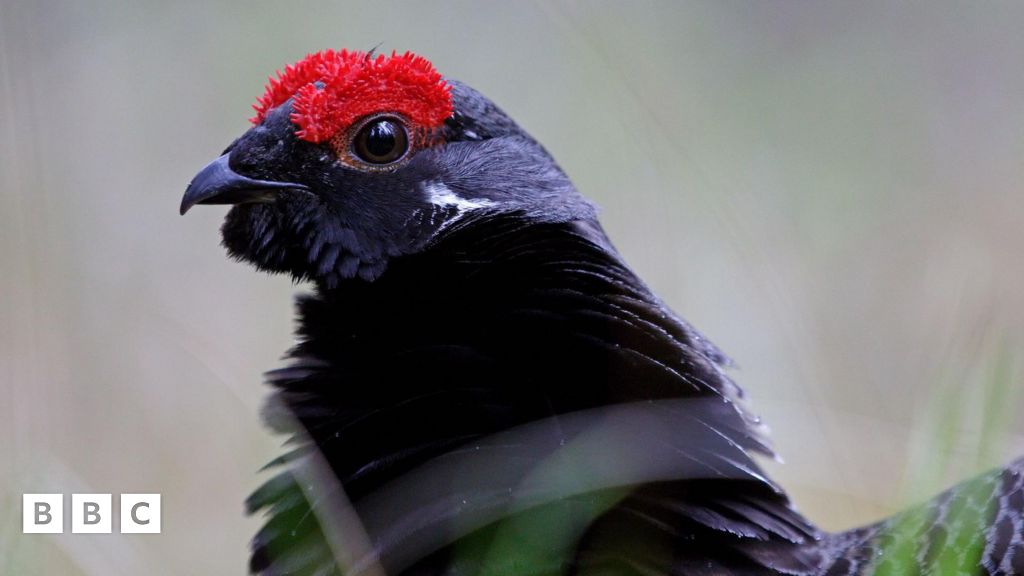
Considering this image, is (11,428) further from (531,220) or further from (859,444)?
(859,444)

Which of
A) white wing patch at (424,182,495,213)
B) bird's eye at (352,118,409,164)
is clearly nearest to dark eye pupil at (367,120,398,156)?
bird's eye at (352,118,409,164)

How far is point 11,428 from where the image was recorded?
176 inches

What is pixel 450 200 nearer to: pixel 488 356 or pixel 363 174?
pixel 363 174

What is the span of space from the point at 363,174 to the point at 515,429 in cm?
106

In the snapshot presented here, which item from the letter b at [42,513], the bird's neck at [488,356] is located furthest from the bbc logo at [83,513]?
the bird's neck at [488,356]

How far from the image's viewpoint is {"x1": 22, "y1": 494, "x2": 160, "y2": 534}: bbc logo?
3.11 metres

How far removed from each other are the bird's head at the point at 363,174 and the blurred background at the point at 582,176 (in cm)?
244

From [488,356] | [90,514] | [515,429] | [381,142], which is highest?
[381,142]

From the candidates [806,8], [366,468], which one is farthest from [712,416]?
[806,8]

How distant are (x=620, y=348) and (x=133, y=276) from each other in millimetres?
5768

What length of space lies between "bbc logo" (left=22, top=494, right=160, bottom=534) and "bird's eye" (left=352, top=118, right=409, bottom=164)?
129 cm

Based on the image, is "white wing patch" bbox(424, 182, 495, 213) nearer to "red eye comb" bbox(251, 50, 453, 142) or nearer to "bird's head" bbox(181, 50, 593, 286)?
"bird's head" bbox(181, 50, 593, 286)

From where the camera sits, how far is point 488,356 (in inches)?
121

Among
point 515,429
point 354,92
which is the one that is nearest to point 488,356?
point 515,429
